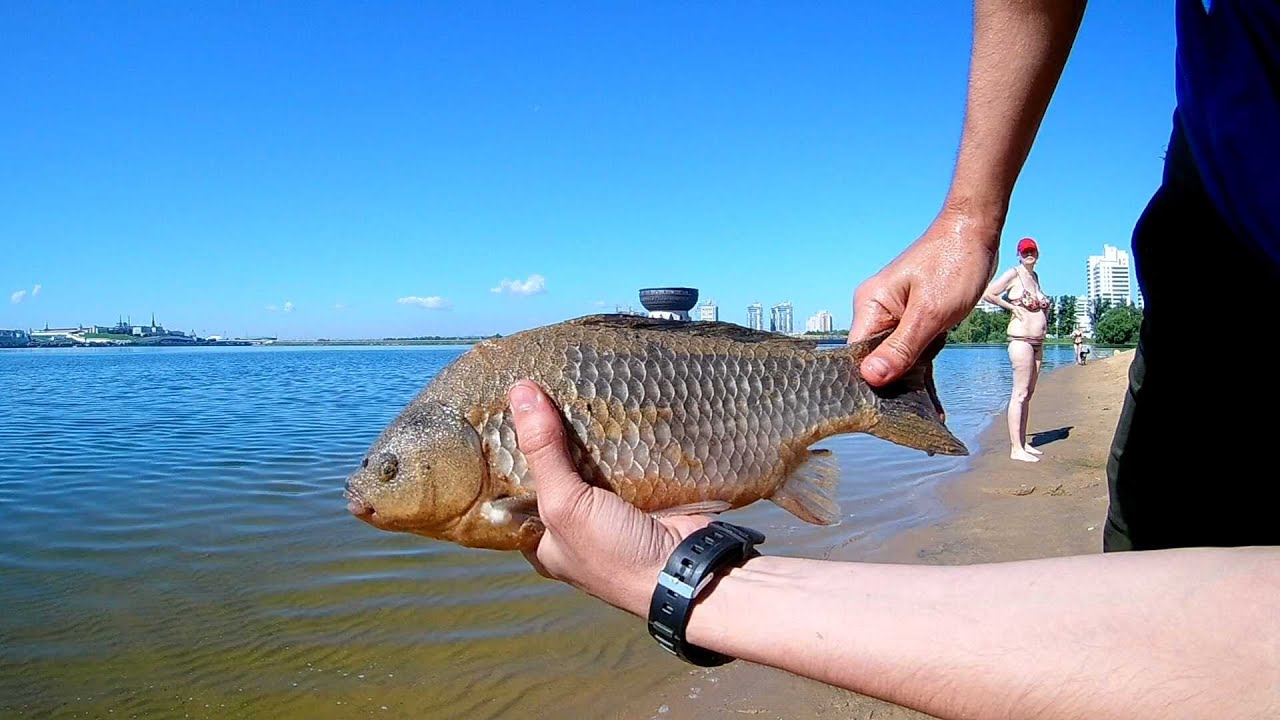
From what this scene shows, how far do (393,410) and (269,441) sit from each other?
5554 mm

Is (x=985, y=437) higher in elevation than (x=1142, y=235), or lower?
lower

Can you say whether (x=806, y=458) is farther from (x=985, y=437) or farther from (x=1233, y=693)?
(x=985, y=437)

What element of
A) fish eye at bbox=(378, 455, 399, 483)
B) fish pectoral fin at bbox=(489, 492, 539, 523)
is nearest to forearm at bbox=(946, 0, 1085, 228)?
fish pectoral fin at bbox=(489, 492, 539, 523)

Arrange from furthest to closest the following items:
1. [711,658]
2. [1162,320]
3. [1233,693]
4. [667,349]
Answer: [667,349] → [1162,320] → [711,658] → [1233,693]

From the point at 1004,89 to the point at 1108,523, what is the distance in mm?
1389

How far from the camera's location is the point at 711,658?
1.86m

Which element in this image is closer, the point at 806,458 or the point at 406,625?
the point at 806,458

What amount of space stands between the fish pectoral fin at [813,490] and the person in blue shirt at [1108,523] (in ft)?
1.22

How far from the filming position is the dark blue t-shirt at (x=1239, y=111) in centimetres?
152

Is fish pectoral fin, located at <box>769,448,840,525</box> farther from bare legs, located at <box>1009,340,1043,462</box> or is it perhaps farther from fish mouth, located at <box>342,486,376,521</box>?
bare legs, located at <box>1009,340,1043,462</box>

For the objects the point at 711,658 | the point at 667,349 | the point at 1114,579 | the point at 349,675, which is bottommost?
the point at 349,675

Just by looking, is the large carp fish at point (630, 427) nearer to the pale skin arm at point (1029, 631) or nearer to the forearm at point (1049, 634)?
the pale skin arm at point (1029, 631)

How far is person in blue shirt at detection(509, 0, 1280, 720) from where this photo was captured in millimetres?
1222

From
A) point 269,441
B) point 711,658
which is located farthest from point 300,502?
point 711,658
